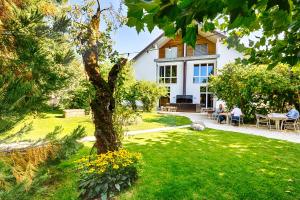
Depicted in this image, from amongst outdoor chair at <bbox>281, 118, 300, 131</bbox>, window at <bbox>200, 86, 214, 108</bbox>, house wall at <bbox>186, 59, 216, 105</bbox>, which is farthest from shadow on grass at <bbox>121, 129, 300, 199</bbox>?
house wall at <bbox>186, 59, 216, 105</bbox>

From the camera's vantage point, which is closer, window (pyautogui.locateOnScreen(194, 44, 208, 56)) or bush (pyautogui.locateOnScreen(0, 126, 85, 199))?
bush (pyautogui.locateOnScreen(0, 126, 85, 199))

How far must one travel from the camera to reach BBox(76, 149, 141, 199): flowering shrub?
19.4 ft

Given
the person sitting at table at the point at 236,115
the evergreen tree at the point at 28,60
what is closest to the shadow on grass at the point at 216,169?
the evergreen tree at the point at 28,60

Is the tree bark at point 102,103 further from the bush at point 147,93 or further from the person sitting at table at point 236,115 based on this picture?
the bush at point 147,93

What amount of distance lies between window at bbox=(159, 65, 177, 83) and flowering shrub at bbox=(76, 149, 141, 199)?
99.4ft

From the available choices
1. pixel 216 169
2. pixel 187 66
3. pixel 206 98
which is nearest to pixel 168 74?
pixel 187 66

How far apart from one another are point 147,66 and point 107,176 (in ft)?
109

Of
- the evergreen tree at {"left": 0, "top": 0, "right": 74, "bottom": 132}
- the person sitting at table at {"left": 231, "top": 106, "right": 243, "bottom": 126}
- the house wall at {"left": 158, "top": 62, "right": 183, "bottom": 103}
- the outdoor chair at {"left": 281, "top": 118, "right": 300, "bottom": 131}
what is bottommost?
the outdoor chair at {"left": 281, "top": 118, "right": 300, "bottom": 131}

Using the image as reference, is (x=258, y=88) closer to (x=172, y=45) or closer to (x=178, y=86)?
(x=178, y=86)

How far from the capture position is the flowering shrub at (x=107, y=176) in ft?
19.4

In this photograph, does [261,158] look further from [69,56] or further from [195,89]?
[195,89]

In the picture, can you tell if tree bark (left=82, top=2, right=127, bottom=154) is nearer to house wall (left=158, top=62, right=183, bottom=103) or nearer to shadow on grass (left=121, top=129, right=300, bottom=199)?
shadow on grass (left=121, top=129, right=300, bottom=199)

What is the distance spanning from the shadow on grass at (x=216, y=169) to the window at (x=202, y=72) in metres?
22.2

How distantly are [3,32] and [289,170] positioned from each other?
7790 mm
